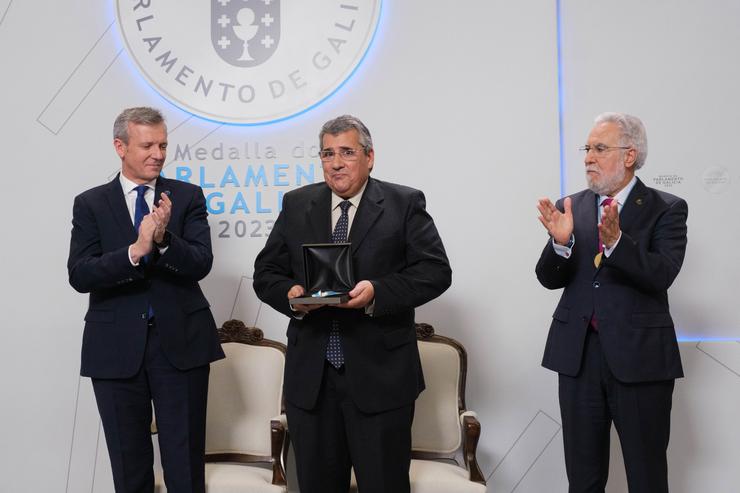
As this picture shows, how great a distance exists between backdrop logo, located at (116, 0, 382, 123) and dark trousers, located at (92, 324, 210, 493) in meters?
1.56

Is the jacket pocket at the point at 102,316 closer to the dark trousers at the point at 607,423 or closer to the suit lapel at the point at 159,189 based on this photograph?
the suit lapel at the point at 159,189

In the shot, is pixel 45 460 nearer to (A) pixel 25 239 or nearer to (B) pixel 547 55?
(A) pixel 25 239

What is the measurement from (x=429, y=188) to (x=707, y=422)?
175cm

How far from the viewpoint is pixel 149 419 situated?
116 inches

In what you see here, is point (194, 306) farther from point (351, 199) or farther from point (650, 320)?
point (650, 320)

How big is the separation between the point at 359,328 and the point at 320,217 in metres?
0.42

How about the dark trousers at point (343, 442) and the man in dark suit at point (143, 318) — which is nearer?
the dark trousers at point (343, 442)

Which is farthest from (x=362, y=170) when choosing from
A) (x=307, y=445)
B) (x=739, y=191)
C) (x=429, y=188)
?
(x=739, y=191)

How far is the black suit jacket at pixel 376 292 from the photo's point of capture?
261 centimetres

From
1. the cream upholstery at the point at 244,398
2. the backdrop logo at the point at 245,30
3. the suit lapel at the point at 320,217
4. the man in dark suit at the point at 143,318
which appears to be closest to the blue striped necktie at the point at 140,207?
the man in dark suit at the point at 143,318

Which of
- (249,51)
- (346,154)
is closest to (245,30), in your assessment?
(249,51)

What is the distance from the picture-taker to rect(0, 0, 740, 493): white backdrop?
12.4 ft

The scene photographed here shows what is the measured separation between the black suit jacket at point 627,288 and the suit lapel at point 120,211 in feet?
5.03

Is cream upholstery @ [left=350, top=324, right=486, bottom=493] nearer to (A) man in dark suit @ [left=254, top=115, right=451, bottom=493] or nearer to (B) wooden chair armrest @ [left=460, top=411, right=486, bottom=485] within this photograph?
(B) wooden chair armrest @ [left=460, top=411, right=486, bottom=485]
